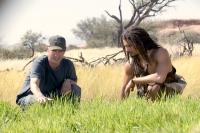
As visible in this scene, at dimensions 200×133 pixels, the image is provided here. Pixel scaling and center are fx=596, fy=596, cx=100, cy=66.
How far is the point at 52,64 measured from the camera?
6.04m

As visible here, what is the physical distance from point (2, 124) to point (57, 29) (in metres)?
5.13

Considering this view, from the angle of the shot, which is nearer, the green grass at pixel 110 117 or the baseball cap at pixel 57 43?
the green grass at pixel 110 117

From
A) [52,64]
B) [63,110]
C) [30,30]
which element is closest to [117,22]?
[30,30]

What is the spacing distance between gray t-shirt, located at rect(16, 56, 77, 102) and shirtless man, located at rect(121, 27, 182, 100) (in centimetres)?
64

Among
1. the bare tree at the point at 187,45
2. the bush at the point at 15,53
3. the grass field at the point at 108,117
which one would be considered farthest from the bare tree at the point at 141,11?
the grass field at the point at 108,117

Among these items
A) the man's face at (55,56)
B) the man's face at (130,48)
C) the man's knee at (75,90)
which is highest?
the man's face at (130,48)

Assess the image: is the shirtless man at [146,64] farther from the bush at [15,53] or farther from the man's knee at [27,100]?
the bush at [15,53]

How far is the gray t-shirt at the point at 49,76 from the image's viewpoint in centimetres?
595

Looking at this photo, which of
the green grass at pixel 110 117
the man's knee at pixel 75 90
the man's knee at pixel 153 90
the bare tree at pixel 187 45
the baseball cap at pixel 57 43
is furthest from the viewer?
the bare tree at pixel 187 45

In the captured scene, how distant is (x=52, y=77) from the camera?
19.9ft

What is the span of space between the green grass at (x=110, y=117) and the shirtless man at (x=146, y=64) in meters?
0.58

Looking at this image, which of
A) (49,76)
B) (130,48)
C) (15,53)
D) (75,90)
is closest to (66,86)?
(75,90)

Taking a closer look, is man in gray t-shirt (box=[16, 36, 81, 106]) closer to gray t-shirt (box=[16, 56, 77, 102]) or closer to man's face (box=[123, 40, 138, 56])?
gray t-shirt (box=[16, 56, 77, 102])

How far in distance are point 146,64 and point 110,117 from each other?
144cm
